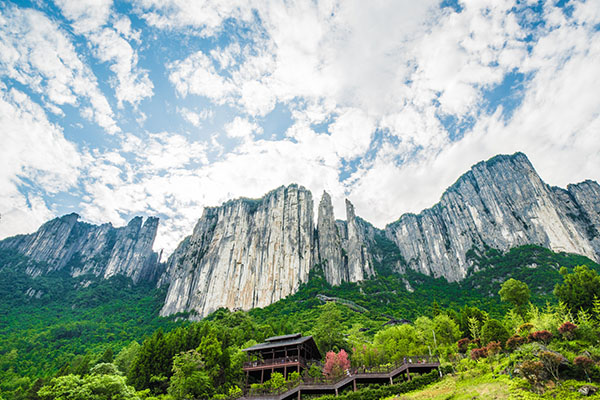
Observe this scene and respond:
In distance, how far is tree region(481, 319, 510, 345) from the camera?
92.4 ft

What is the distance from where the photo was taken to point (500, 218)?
115 m

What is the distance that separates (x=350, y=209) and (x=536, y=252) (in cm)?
6264

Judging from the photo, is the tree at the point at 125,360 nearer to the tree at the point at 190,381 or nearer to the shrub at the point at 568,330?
the tree at the point at 190,381

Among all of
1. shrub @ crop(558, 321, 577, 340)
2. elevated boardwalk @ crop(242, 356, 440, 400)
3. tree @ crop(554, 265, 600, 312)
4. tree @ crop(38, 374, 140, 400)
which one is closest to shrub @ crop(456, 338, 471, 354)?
elevated boardwalk @ crop(242, 356, 440, 400)

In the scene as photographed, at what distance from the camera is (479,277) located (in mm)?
102000

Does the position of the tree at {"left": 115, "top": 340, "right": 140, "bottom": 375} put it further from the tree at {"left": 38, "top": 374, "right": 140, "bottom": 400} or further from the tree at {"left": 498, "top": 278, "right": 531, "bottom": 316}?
the tree at {"left": 498, "top": 278, "right": 531, "bottom": 316}

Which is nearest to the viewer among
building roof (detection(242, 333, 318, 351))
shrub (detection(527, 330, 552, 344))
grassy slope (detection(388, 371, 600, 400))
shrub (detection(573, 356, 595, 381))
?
grassy slope (detection(388, 371, 600, 400))

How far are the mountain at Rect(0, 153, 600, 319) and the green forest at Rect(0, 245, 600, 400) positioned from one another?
7695mm

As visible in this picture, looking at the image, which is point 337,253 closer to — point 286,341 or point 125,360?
point 125,360

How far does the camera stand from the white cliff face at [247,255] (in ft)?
331

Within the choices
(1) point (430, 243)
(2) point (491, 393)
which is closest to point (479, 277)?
(1) point (430, 243)

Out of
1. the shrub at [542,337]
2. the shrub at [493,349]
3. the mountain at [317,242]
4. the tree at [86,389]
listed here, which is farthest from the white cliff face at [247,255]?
the shrub at [542,337]

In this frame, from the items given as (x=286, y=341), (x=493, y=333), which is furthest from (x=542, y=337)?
(x=286, y=341)

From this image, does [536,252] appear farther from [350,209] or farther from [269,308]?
[269,308]
